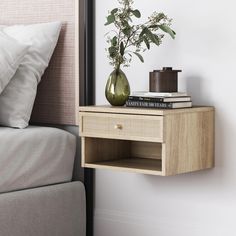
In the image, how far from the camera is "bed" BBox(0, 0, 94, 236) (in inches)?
110

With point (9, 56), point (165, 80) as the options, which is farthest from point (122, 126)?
point (9, 56)

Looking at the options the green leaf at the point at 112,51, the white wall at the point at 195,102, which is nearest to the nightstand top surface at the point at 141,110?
the white wall at the point at 195,102

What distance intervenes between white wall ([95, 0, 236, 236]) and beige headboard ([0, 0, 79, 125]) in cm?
11

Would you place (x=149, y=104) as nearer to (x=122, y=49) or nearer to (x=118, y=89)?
(x=118, y=89)

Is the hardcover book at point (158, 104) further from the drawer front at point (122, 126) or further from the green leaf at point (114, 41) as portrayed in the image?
the green leaf at point (114, 41)

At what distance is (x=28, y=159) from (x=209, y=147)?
741 millimetres

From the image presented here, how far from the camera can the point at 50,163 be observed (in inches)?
117

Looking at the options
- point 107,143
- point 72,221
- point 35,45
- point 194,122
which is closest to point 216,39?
point 194,122

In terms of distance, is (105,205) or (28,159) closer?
(28,159)

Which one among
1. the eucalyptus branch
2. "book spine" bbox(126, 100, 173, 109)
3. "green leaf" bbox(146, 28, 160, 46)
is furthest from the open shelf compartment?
"green leaf" bbox(146, 28, 160, 46)

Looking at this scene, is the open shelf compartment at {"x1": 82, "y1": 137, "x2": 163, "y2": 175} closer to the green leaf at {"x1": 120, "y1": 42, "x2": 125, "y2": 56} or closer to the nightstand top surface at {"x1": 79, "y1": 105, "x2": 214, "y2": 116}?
the nightstand top surface at {"x1": 79, "y1": 105, "x2": 214, "y2": 116}

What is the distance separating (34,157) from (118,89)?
0.46m

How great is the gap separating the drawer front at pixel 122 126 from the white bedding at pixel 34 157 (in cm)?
22

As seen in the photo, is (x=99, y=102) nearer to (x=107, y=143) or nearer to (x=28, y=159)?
(x=107, y=143)
